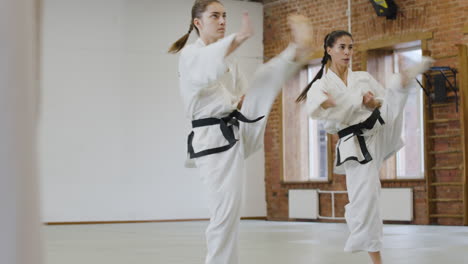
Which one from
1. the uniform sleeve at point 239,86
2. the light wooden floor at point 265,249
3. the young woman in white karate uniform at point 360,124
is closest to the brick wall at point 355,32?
the light wooden floor at point 265,249

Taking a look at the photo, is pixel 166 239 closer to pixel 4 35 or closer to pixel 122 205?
pixel 122 205

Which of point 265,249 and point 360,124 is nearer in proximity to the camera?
point 360,124

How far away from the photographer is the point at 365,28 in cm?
1054

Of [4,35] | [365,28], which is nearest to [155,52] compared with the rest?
[365,28]

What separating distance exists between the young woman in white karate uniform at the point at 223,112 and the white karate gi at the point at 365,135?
90 centimetres

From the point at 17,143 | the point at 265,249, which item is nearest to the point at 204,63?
the point at 17,143

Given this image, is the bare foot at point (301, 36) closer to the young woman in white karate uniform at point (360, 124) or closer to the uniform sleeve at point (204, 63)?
the uniform sleeve at point (204, 63)

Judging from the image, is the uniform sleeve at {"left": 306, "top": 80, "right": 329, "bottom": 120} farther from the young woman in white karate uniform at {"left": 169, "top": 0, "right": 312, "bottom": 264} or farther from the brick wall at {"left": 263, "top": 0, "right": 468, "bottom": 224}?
the brick wall at {"left": 263, "top": 0, "right": 468, "bottom": 224}

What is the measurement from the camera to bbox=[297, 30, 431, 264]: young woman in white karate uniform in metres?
3.54

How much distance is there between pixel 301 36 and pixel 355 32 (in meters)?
8.36

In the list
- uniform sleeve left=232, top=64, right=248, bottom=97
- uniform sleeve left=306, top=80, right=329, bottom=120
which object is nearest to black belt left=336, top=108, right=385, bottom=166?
uniform sleeve left=306, top=80, right=329, bottom=120

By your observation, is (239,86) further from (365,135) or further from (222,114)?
(365,135)

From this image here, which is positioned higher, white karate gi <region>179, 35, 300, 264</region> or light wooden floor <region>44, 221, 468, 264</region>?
white karate gi <region>179, 35, 300, 264</region>

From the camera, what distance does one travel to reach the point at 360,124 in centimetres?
371
